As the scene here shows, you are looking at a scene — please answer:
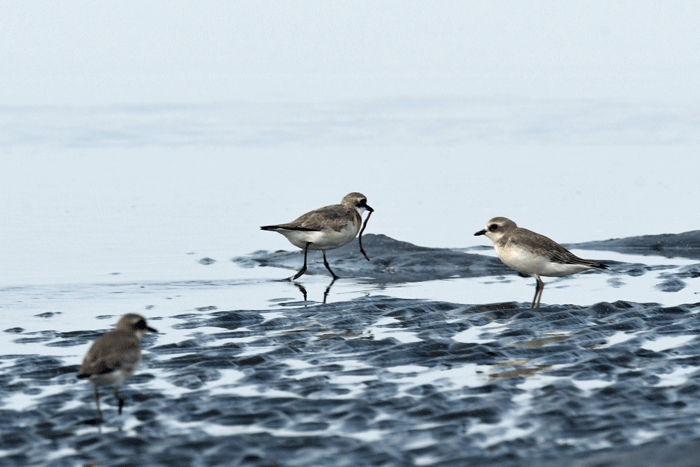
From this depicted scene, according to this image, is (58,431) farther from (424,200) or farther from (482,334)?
(424,200)

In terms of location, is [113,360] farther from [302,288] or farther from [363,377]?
[302,288]

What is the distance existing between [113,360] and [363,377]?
2356mm

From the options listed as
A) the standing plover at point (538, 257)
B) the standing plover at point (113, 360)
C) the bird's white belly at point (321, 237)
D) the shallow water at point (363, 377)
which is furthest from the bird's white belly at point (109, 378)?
the bird's white belly at point (321, 237)

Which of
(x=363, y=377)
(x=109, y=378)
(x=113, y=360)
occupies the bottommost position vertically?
(x=363, y=377)

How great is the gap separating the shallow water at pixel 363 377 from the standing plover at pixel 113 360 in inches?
11.8

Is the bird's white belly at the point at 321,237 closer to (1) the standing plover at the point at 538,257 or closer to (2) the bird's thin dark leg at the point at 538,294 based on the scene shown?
(1) the standing plover at the point at 538,257

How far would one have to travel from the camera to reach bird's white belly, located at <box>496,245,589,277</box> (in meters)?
13.3

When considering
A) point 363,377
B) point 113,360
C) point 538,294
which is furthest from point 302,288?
point 113,360

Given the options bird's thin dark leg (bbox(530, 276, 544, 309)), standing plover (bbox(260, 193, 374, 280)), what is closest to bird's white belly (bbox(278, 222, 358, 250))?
standing plover (bbox(260, 193, 374, 280))

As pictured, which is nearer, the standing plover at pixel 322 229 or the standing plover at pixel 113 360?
the standing plover at pixel 113 360

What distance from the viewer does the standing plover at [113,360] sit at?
8034 mm

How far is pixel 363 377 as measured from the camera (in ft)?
30.3

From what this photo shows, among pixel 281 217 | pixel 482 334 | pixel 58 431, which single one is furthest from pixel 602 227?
pixel 58 431

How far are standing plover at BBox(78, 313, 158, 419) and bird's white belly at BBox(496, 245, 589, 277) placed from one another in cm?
617
